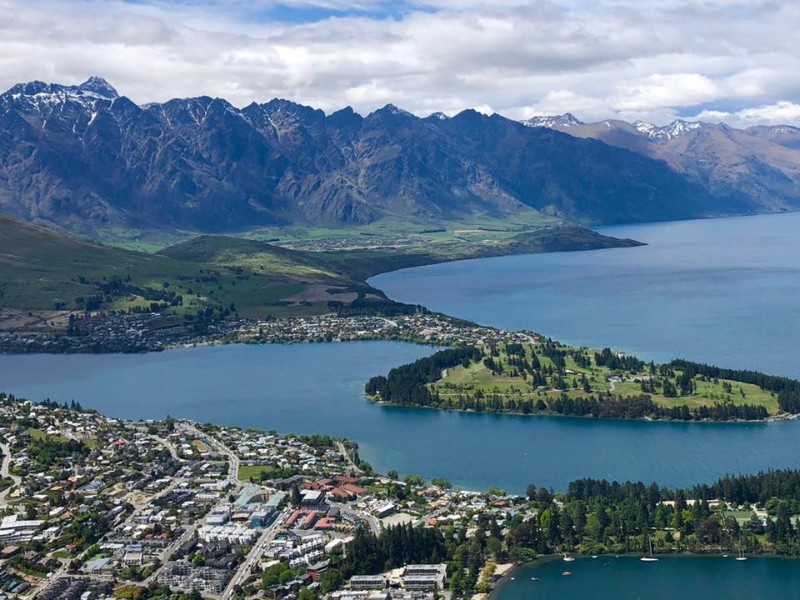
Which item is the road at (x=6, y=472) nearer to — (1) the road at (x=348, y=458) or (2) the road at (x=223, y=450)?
(2) the road at (x=223, y=450)

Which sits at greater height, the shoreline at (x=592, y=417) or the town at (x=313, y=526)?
the shoreline at (x=592, y=417)

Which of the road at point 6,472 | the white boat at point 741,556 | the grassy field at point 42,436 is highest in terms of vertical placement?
the white boat at point 741,556

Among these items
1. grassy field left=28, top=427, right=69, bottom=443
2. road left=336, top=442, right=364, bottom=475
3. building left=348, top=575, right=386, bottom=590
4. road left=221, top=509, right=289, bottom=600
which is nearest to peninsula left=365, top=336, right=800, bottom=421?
road left=336, top=442, right=364, bottom=475

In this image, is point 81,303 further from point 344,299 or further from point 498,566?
point 498,566

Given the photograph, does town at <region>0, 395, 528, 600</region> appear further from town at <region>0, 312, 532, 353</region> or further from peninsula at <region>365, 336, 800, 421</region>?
town at <region>0, 312, 532, 353</region>

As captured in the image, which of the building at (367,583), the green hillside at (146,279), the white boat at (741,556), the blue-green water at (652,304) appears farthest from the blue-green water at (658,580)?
the green hillside at (146,279)

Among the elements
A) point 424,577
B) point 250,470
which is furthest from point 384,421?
point 424,577

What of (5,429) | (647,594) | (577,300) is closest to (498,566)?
(647,594)
